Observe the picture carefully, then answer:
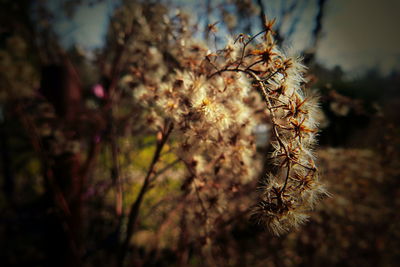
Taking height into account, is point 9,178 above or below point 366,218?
below

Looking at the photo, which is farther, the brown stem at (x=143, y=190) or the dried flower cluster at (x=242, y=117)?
the brown stem at (x=143, y=190)

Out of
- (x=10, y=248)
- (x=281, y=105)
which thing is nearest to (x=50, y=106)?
(x=281, y=105)

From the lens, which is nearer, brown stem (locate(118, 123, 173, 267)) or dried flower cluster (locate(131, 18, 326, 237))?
dried flower cluster (locate(131, 18, 326, 237))

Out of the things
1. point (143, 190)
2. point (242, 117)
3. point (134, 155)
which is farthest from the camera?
point (134, 155)

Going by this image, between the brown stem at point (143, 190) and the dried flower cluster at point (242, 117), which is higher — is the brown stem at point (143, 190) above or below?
below

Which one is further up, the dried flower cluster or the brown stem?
the dried flower cluster

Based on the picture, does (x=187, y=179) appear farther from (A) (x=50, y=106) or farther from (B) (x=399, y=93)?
(B) (x=399, y=93)

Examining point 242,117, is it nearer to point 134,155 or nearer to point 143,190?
point 143,190

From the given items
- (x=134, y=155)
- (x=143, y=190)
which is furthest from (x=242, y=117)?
(x=134, y=155)
